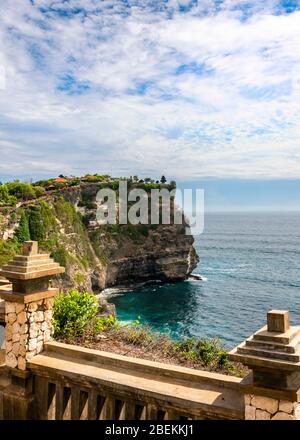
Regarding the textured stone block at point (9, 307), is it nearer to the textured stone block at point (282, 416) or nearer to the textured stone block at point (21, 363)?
the textured stone block at point (21, 363)

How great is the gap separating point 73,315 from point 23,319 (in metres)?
4.61

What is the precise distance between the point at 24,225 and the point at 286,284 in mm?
44323

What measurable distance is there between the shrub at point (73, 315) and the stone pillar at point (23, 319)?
12.4 feet

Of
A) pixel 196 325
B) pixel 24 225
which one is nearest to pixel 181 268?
pixel 196 325

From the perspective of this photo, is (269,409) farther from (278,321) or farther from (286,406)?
(278,321)

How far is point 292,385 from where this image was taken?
14.1 feet

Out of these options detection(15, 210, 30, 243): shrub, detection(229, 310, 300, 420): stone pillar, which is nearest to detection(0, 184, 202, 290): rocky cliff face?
detection(15, 210, 30, 243): shrub

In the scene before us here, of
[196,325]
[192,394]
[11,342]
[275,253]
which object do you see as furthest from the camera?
[275,253]

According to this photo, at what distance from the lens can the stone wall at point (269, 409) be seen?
→ 4274 mm

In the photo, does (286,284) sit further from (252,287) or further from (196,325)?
(196,325)

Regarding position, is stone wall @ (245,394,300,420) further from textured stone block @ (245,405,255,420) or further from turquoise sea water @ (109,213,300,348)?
turquoise sea water @ (109,213,300,348)

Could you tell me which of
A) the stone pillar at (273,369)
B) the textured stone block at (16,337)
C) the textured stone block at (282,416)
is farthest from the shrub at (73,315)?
the textured stone block at (282,416)

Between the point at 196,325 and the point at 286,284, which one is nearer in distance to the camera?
the point at 196,325

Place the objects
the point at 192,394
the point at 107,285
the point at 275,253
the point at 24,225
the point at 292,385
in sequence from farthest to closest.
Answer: the point at 275,253
the point at 107,285
the point at 24,225
the point at 192,394
the point at 292,385
